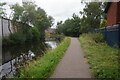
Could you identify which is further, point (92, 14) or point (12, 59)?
point (92, 14)

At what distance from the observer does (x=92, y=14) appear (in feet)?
180

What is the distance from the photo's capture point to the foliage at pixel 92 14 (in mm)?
53328

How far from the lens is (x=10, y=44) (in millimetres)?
29859

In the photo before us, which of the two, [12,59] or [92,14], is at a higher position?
[92,14]

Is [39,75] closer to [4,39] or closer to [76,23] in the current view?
[4,39]

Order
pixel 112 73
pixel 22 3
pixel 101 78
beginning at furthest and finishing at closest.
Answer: pixel 22 3
pixel 112 73
pixel 101 78

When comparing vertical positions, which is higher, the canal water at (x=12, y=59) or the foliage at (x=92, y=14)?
the foliage at (x=92, y=14)

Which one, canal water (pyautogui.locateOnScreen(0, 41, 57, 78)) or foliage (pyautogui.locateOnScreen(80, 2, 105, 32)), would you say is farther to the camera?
foliage (pyautogui.locateOnScreen(80, 2, 105, 32))

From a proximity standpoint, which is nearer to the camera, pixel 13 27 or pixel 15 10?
pixel 13 27

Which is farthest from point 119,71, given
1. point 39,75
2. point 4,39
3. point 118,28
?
point 4,39

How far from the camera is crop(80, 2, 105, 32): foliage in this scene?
53.3 m

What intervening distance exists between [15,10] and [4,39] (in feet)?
92.0

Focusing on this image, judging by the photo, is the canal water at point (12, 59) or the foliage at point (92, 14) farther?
the foliage at point (92, 14)

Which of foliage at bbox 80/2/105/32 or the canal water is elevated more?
foliage at bbox 80/2/105/32
